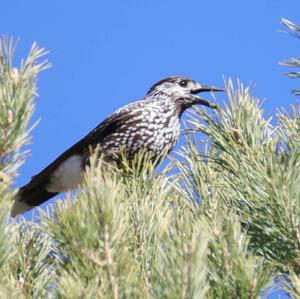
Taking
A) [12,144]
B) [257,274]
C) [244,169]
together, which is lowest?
[257,274]

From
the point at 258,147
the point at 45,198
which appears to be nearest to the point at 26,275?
the point at 258,147

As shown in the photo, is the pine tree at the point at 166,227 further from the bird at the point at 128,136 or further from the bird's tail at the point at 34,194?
the bird's tail at the point at 34,194

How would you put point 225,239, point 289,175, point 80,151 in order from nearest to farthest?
point 225,239 → point 289,175 → point 80,151

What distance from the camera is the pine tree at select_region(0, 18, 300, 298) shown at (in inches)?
54.4

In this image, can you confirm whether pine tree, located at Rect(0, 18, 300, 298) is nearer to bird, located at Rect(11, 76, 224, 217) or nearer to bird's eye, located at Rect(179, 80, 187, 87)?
bird, located at Rect(11, 76, 224, 217)

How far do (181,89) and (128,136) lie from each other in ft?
2.22

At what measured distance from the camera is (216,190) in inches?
82.8

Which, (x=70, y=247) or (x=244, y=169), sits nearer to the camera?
(x=70, y=247)

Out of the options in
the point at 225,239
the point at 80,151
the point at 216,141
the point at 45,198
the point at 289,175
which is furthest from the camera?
the point at 45,198

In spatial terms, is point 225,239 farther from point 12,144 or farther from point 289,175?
point 12,144

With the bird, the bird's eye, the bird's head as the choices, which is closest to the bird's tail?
the bird

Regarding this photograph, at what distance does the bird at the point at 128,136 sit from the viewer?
13.3ft

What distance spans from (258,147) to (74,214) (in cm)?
55

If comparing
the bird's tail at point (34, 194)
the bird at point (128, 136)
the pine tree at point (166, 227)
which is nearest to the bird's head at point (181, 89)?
the bird at point (128, 136)
